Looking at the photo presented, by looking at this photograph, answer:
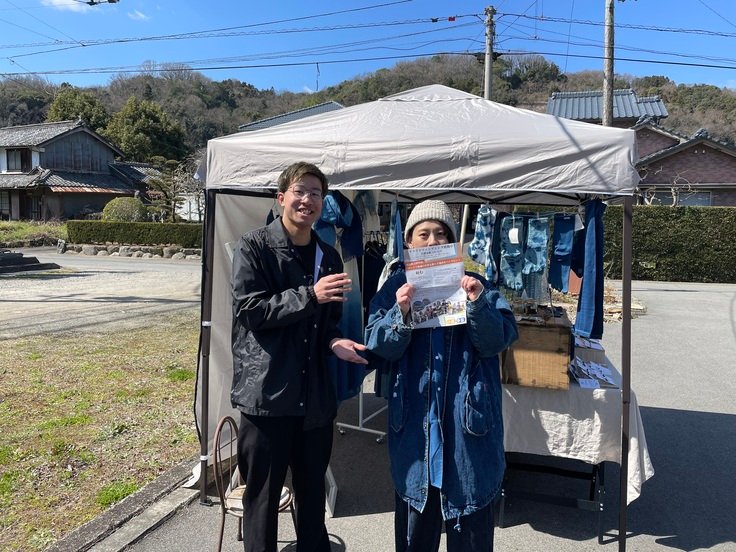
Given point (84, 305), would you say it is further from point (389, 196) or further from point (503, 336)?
point (503, 336)

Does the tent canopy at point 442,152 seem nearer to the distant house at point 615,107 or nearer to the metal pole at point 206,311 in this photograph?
the metal pole at point 206,311

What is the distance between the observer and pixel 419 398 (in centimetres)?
200

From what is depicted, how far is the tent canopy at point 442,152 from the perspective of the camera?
8.84 feet

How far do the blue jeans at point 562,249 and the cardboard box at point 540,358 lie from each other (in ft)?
2.88

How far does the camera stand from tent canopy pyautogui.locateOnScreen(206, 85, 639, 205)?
2.70 m

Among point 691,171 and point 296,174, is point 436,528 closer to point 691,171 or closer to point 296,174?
point 296,174

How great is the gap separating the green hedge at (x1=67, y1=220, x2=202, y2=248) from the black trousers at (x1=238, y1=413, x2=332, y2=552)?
2110cm

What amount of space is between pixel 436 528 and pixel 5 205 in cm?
3781

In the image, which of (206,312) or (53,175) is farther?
(53,175)

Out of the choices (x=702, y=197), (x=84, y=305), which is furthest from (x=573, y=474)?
(x=702, y=197)

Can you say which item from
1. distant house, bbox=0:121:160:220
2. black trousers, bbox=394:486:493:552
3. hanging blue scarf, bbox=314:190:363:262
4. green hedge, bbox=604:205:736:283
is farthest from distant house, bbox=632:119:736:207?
distant house, bbox=0:121:160:220

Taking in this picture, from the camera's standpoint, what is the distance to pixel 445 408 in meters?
1.98

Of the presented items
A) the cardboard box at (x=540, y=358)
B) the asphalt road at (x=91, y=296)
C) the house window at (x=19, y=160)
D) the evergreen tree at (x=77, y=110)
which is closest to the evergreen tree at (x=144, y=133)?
the evergreen tree at (x=77, y=110)

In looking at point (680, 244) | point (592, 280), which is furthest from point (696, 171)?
point (592, 280)
